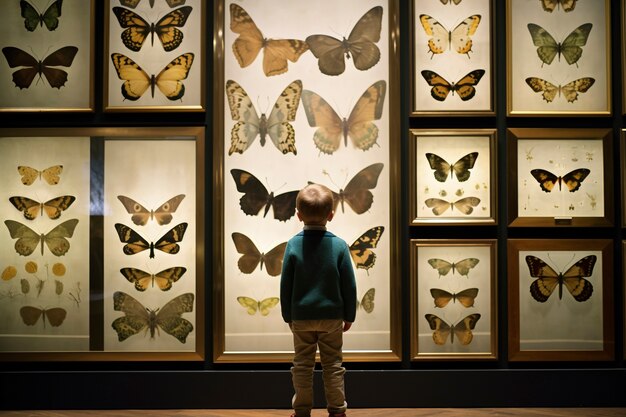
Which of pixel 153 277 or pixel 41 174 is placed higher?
pixel 41 174

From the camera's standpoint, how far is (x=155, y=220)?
4012 mm

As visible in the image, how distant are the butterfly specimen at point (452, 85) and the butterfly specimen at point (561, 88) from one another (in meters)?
0.35

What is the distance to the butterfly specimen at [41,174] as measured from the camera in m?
4.02

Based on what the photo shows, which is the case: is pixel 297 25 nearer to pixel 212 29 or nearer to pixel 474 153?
pixel 212 29

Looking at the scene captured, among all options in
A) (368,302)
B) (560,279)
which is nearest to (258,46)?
(368,302)

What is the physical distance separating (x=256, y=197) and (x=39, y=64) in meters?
1.64

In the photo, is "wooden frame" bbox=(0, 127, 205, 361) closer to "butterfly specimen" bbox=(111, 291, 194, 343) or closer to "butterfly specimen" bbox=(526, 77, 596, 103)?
"butterfly specimen" bbox=(111, 291, 194, 343)

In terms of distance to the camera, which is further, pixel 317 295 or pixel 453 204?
pixel 453 204

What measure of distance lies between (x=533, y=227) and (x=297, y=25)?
199 centimetres

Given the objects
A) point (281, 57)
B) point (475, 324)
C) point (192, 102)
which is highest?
point (281, 57)

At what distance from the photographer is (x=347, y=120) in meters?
4.01

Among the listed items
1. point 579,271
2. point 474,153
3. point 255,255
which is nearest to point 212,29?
point 255,255

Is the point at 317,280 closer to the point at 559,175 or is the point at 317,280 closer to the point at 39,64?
the point at 559,175

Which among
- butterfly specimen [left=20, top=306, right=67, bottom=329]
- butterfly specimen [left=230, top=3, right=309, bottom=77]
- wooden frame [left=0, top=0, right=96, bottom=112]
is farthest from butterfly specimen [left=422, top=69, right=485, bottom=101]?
butterfly specimen [left=20, top=306, right=67, bottom=329]
